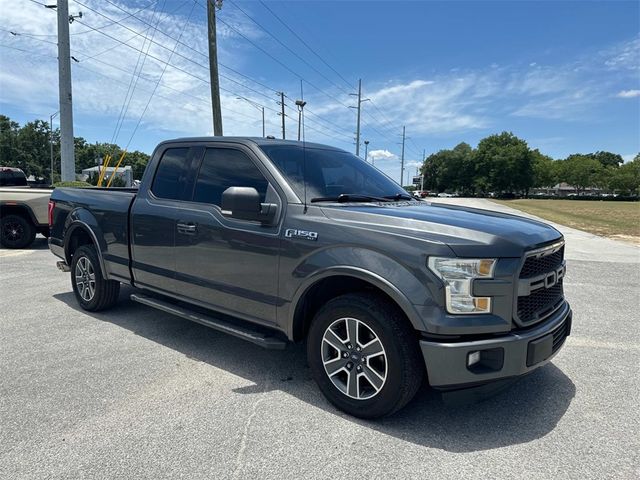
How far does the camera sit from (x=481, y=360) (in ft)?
9.00

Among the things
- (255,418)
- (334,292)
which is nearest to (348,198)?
(334,292)

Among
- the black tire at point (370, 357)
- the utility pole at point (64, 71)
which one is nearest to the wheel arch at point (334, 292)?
the black tire at point (370, 357)

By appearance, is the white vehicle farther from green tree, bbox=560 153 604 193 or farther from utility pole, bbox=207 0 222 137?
green tree, bbox=560 153 604 193

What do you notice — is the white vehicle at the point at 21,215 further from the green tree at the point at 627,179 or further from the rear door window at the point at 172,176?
the green tree at the point at 627,179

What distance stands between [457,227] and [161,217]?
9.32 ft

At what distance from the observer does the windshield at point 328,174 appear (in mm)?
3664

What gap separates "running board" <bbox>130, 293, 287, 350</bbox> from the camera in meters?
3.43

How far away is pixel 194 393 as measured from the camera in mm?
3438

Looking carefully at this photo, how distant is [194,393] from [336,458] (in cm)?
133

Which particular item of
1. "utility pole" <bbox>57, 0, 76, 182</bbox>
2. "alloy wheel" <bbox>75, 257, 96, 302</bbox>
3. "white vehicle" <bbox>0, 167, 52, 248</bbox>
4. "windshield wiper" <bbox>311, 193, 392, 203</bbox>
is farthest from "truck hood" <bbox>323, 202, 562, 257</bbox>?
"utility pole" <bbox>57, 0, 76, 182</bbox>

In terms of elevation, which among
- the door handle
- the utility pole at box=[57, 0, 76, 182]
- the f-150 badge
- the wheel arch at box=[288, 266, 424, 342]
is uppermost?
the utility pole at box=[57, 0, 76, 182]

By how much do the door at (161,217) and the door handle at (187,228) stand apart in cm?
10

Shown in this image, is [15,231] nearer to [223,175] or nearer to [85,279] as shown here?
[85,279]

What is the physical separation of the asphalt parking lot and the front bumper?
460 mm
